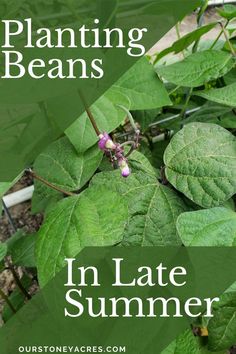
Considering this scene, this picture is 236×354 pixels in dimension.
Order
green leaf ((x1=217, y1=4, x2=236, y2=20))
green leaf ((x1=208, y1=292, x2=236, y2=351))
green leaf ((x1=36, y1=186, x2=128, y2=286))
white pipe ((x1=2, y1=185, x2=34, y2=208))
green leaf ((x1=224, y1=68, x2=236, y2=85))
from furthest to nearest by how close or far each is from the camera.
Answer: white pipe ((x1=2, y1=185, x2=34, y2=208)) < green leaf ((x1=224, y1=68, x2=236, y2=85)) < green leaf ((x1=217, y1=4, x2=236, y2=20)) < green leaf ((x1=208, y1=292, x2=236, y2=351)) < green leaf ((x1=36, y1=186, x2=128, y2=286))

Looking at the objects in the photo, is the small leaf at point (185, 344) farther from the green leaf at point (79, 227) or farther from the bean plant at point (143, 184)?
the green leaf at point (79, 227)

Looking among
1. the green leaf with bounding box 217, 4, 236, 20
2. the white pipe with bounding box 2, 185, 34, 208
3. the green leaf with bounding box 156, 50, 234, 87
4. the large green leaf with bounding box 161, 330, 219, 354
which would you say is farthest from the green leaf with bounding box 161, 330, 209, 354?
the white pipe with bounding box 2, 185, 34, 208

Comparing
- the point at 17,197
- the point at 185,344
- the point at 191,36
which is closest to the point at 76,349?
the point at 185,344

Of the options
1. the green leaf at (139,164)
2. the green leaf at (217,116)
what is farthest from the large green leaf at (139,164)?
the green leaf at (217,116)

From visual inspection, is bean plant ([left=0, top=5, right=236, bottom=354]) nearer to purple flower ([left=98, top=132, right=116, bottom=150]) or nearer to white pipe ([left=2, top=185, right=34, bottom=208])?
purple flower ([left=98, top=132, right=116, bottom=150])

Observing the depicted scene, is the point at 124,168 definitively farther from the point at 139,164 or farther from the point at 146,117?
the point at 146,117

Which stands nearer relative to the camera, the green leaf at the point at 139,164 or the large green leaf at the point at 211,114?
the green leaf at the point at 139,164

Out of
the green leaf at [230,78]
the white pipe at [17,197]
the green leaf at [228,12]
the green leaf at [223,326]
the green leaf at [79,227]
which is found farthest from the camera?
the white pipe at [17,197]
